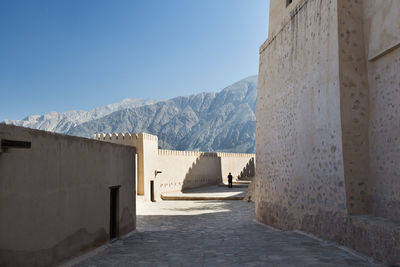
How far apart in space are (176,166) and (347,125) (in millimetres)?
17915

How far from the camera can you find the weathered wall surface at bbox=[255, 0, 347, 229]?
19.8 ft

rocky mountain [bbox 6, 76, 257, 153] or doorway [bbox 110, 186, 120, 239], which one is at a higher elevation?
rocky mountain [bbox 6, 76, 257, 153]

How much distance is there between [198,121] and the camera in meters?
105

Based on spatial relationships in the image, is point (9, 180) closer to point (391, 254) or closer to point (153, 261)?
point (153, 261)

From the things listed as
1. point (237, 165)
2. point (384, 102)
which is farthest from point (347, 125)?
point (237, 165)

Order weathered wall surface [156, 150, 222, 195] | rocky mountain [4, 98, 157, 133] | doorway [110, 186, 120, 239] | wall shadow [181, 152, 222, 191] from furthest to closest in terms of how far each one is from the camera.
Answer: rocky mountain [4, 98, 157, 133] → wall shadow [181, 152, 222, 191] → weathered wall surface [156, 150, 222, 195] → doorway [110, 186, 120, 239]

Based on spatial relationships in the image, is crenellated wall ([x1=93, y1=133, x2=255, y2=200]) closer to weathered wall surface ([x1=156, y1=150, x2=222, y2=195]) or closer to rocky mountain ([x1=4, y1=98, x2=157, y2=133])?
weathered wall surface ([x1=156, y1=150, x2=222, y2=195])

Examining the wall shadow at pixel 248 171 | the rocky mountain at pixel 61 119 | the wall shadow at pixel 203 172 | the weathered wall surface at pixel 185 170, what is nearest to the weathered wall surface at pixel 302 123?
the weathered wall surface at pixel 185 170

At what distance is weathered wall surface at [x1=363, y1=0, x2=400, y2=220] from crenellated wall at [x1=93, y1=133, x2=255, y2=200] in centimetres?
1351

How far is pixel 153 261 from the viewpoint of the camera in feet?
16.1

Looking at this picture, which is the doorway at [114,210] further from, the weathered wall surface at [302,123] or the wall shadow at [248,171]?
the wall shadow at [248,171]

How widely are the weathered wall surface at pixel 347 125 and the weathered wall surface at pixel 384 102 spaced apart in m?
0.02

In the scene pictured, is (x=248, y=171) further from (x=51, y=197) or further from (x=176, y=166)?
(x=51, y=197)

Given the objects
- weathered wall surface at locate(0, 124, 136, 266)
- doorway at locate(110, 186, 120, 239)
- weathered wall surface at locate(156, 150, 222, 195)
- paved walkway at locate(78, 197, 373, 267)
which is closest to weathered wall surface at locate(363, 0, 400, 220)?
paved walkway at locate(78, 197, 373, 267)
